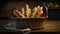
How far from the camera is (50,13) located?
3.34 m

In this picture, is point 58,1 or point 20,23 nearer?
point 20,23

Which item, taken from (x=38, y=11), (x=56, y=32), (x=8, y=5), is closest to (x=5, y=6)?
(x=8, y=5)

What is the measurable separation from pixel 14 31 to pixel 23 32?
76 millimetres

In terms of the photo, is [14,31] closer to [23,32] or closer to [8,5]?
[23,32]

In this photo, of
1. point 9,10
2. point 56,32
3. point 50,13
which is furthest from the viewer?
point 50,13

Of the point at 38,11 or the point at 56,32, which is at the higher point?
the point at 38,11

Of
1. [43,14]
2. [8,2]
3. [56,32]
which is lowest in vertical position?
[56,32]

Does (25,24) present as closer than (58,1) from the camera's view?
Yes

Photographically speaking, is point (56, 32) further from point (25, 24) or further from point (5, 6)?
point (5, 6)

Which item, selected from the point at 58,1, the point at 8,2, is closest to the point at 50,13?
the point at 58,1

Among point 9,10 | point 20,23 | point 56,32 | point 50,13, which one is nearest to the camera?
point 56,32

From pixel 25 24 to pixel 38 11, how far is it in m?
0.17

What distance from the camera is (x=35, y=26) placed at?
4.62 feet

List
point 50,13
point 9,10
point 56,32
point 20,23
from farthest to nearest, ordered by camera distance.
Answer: point 50,13 → point 9,10 → point 20,23 → point 56,32
